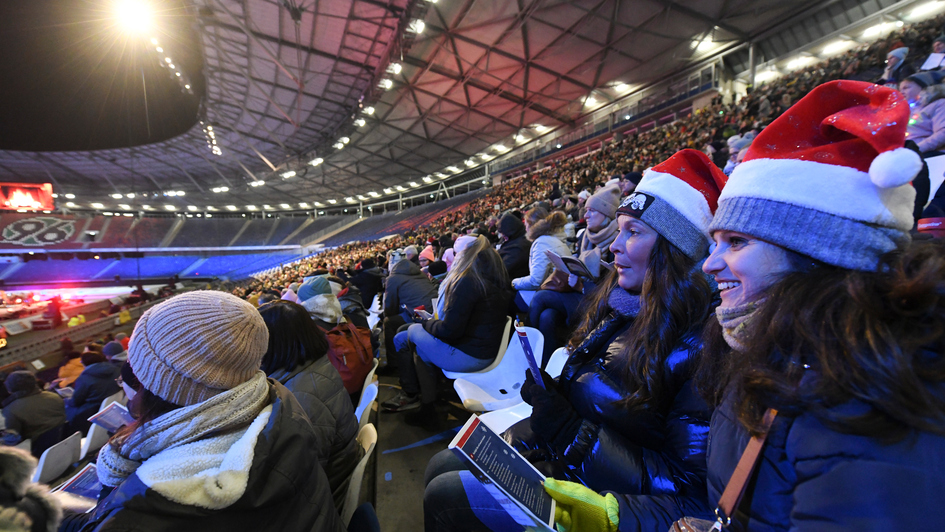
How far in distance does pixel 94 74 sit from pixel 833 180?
2603 centimetres

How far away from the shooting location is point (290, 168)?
1016 inches

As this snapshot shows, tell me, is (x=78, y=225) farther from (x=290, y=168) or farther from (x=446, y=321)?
(x=446, y=321)

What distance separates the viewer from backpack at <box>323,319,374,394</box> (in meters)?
2.45

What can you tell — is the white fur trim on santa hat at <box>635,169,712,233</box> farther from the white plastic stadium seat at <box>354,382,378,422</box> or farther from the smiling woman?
the smiling woman

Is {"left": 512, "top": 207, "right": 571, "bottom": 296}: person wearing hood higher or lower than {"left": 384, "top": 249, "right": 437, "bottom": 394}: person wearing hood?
higher

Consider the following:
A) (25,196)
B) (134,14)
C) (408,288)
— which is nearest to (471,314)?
(408,288)

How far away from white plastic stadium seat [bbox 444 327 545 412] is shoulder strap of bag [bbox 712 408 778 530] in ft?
4.92

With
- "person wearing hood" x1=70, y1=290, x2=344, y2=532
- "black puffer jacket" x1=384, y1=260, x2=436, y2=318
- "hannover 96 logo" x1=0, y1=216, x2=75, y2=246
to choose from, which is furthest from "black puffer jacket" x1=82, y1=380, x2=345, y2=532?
"hannover 96 logo" x1=0, y1=216, x2=75, y2=246

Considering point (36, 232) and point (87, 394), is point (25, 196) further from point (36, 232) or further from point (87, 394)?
point (87, 394)

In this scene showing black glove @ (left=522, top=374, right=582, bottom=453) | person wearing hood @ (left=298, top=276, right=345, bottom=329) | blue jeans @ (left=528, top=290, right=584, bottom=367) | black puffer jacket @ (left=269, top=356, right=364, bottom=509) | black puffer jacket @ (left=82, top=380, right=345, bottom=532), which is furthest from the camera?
blue jeans @ (left=528, top=290, right=584, bottom=367)

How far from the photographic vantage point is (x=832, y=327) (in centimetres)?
57

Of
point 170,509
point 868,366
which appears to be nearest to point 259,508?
point 170,509

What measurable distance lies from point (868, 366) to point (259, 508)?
125 cm

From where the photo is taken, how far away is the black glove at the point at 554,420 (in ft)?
3.91
